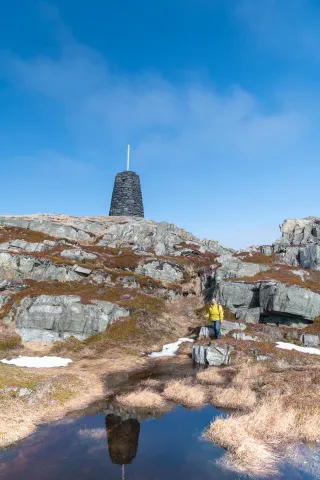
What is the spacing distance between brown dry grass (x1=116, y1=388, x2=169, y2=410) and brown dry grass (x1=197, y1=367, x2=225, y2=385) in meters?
3.99

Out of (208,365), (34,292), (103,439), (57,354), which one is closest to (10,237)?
(34,292)

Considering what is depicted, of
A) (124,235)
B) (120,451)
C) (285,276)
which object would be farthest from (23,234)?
(120,451)

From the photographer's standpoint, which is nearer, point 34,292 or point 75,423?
→ point 75,423

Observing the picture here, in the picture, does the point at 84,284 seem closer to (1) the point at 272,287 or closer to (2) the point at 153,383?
(2) the point at 153,383

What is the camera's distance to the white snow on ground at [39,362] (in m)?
22.8

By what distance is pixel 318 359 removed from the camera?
23.7 m

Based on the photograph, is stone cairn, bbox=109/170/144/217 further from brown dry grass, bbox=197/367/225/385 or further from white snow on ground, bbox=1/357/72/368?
brown dry grass, bbox=197/367/225/385

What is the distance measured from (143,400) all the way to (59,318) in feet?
50.9

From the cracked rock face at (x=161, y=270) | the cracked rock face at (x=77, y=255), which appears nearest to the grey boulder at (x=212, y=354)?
the cracked rock face at (x=161, y=270)

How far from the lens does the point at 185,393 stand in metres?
17.2

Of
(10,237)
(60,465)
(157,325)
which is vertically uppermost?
(10,237)

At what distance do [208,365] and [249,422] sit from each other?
10477mm

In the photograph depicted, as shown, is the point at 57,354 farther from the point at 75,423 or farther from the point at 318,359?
the point at 318,359

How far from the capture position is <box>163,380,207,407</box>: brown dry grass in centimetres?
1662
